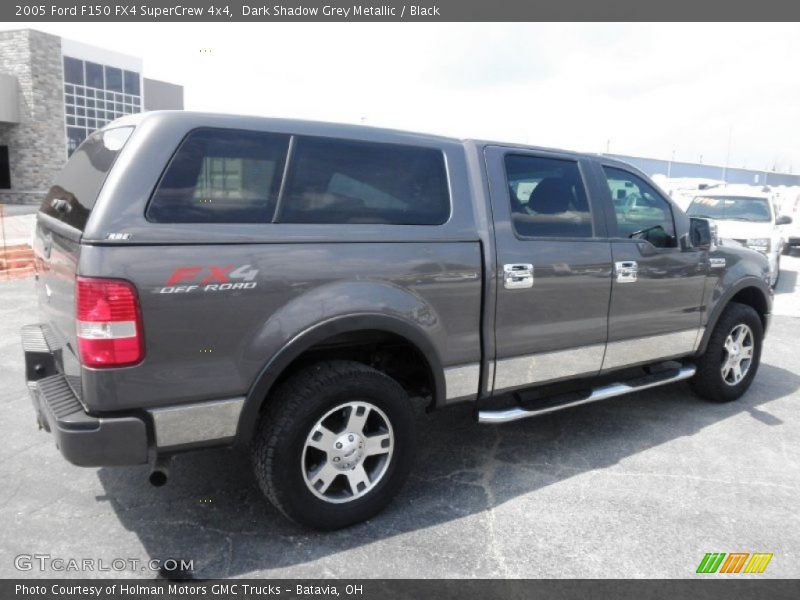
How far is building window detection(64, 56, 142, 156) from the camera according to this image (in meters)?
30.2

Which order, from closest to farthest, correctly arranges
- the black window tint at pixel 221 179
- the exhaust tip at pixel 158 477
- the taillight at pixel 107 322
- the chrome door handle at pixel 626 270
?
the taillight at pixel 107 322 < the black window tint at pixel 221 179 < the exhaust tip at pixel 158 477 < the chrome door handle at pixel 626 270

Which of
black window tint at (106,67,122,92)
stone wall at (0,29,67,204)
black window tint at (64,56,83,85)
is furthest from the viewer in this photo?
black window tint at (106,67,122,92)

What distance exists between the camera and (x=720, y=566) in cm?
284

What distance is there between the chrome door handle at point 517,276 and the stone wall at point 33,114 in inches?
1191

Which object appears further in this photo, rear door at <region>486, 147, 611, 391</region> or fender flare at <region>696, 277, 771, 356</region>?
fender flare at <region>696, 277, 771, 356</region>

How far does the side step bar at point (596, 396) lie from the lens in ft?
11.6

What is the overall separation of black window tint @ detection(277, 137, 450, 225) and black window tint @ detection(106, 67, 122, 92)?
34.7 metres

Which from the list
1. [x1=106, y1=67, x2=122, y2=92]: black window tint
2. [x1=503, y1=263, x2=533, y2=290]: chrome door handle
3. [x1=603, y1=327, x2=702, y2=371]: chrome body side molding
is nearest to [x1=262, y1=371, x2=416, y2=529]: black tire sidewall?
[x1=503, y1=263, x2=533, y2=290]: chrome door handle

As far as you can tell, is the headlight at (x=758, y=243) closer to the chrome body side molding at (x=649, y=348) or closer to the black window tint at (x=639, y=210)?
the chrome body side molding at (x=649, y=348)

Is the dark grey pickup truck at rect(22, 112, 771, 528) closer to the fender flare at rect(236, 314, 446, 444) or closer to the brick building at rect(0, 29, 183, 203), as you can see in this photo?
the fender flare at rect(236, 314, 446, 444)

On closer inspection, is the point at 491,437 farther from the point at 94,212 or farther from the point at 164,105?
the point at 164,105

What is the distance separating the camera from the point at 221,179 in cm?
266

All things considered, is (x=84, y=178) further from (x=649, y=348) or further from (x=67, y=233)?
(x=649, y=348)

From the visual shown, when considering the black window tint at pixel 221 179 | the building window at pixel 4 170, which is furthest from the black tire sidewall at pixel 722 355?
the building window at pixel 4 170
